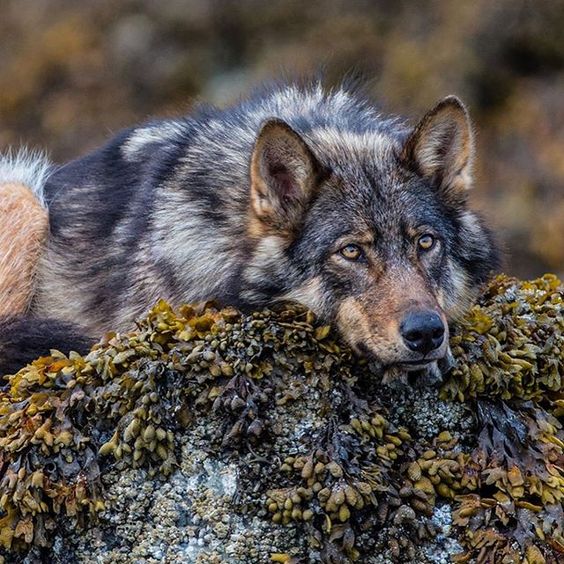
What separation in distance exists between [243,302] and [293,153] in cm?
91

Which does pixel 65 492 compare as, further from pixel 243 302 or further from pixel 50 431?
pixel 243 302

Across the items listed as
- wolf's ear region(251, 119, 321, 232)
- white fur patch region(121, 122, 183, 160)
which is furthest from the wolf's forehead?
white fur patch region(121, 122, 183, 160)

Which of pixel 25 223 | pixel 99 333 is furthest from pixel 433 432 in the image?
pixel 25 223

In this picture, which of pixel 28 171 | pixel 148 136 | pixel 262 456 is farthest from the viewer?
pixel 28 171

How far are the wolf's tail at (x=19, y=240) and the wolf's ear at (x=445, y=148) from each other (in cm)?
304

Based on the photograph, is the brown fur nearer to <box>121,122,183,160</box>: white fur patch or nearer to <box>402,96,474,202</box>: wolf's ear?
<box>121,122,183,160</box>: white fur patch

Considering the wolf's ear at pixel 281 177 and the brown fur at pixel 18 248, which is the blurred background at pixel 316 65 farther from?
the wolf's ear at pixel 281 177

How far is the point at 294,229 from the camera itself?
5957 millimetres

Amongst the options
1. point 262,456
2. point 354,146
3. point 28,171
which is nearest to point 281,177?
point 354,146

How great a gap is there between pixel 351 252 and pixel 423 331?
0.73 m

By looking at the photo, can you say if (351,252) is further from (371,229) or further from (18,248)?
Result: (18,248)

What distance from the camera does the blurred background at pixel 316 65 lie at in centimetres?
1606

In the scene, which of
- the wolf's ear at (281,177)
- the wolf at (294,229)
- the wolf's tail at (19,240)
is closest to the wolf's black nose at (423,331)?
the wolf at (294,229)

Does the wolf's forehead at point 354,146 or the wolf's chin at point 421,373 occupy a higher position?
the wolf's forehead at point 354,146
